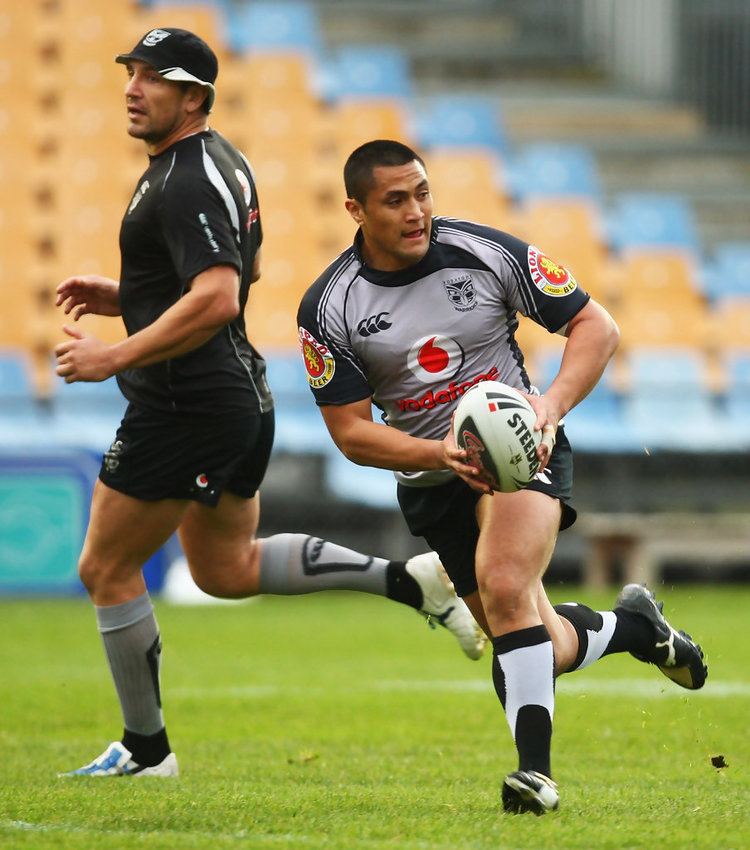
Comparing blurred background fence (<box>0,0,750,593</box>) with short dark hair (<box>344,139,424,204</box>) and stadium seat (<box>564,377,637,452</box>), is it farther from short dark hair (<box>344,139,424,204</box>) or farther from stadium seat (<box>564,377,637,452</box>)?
short dark hair (<box>344,139,424,204</box>)

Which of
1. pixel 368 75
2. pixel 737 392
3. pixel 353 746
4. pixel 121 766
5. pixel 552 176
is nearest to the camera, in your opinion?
pixel 121 766

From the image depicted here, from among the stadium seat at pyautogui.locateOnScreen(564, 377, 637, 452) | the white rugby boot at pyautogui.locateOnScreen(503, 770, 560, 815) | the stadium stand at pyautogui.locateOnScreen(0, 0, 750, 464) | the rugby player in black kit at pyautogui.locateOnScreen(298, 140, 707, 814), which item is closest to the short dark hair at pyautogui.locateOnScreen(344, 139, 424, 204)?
the rugby player in black kit at pyautogui.locateOnScreen(298, 140, 707, 814)

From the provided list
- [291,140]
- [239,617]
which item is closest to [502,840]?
[239,617]

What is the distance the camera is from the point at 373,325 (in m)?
4.89

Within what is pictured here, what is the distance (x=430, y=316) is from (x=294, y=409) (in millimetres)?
9997

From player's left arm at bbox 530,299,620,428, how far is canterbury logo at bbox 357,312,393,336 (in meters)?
0.55

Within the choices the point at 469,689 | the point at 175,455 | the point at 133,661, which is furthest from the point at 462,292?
the point at 469,689

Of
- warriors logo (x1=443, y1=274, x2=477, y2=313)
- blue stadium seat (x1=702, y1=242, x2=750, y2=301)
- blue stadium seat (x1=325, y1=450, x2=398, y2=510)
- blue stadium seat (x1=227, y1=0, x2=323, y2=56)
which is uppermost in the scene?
blue stadium seat (x1=227, y1=0, x2=323, y2=56)

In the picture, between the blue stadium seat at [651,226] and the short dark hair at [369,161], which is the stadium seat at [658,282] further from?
the short dark hair at [369,161]

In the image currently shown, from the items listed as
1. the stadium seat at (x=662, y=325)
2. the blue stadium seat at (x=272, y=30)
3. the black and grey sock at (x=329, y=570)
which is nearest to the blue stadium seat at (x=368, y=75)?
the blue stadium seat at (x=272, y=30)

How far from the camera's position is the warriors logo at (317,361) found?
16.0ft

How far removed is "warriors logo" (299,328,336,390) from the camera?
4.88 m

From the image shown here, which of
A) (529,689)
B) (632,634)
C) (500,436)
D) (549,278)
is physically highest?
(549,278)

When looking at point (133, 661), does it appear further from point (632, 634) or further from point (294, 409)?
point (294, 409)
